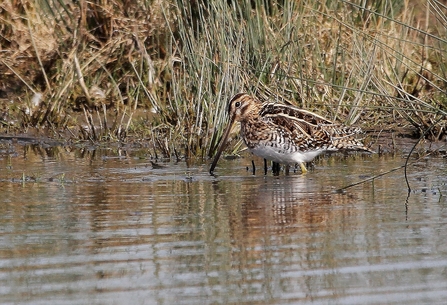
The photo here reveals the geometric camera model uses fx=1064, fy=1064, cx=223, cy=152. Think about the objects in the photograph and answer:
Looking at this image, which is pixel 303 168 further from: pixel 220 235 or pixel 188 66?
pixel 220 235

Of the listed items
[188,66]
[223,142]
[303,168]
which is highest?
[188,66]

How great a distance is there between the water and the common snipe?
184 mm

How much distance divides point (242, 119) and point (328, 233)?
286 centimetres

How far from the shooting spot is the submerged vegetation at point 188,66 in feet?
30.1

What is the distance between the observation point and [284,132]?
808 centimetres

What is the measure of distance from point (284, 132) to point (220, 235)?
8.75 feet

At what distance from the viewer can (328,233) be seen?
18.1 ft

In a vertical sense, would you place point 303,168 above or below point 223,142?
below

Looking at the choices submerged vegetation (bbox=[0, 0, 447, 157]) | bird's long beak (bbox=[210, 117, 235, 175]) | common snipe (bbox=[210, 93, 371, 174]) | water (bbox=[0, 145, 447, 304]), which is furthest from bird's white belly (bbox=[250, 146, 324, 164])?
submerged vegetation (bbox=[0, 0, 447, 157])

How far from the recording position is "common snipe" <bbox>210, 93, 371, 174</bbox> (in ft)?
26.2

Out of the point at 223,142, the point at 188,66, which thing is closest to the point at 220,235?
the point at 223,142

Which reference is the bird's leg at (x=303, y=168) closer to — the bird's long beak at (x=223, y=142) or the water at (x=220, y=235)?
the water at (x=220, y=235)

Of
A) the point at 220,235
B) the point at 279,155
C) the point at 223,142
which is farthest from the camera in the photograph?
the point at 223,142

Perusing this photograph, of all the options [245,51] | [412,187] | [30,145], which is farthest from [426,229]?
[30,145]
